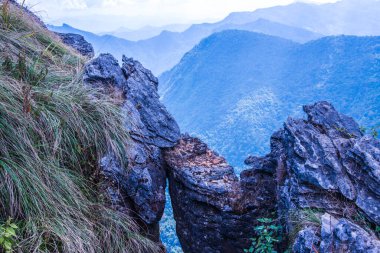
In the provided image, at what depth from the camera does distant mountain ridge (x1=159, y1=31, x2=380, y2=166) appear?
58188mm

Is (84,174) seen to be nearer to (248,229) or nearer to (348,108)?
(248,229)

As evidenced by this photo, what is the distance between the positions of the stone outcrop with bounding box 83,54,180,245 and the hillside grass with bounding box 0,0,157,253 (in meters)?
0.21

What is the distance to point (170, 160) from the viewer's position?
5.56 m

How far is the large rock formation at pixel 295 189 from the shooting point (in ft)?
11.1

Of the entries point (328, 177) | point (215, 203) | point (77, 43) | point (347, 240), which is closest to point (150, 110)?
point (215, 203)

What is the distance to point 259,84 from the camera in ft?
294

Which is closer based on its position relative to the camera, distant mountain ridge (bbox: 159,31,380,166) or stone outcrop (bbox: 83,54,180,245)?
stone outcrop (bbox: 83,54,180,245)

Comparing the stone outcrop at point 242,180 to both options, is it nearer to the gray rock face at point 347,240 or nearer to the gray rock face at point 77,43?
the gray rock face at point 347,240

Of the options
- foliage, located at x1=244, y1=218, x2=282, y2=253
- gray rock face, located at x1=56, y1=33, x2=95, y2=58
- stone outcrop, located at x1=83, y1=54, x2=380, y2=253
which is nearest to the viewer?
stone outcrop, located at x1=83, y1=54, x2=380, y2=253

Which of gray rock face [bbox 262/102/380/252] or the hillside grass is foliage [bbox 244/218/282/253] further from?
the hillside grass

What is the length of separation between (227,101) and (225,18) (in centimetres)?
10308

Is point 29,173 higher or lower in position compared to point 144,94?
lower

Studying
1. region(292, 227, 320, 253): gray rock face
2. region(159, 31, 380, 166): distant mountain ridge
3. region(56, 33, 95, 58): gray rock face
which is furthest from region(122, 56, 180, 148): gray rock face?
region(159, 31, 380, 166): distant mountain ridge

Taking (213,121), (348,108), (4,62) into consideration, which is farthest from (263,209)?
(213,121)
